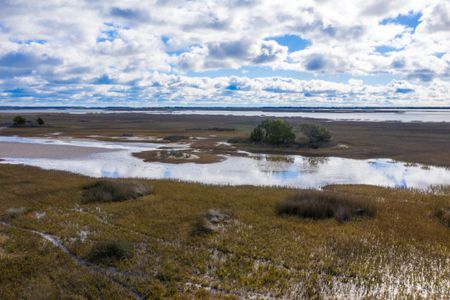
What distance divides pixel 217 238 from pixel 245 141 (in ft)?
144

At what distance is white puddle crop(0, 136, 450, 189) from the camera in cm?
3259

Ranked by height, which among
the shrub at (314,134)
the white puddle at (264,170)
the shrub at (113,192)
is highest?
the shrub at (314,134)

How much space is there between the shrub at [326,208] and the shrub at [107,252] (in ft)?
32.3

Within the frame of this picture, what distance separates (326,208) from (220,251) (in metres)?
8.12

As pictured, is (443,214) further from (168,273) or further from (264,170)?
(264,170)

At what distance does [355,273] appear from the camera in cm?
1370

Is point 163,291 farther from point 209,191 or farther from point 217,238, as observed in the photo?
point 209,191

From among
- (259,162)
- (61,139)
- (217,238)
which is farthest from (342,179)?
(61,139)

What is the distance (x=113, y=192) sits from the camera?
24.7 meters

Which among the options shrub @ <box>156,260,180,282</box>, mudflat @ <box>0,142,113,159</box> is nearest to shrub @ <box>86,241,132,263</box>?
shrub @ <box>156,260,180,282</box>

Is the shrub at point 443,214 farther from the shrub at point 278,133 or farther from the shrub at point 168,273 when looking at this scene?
the shrub at point 278,133

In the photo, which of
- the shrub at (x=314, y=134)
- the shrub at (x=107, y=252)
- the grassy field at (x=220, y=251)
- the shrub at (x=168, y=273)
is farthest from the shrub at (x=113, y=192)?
the shrub at (x=314, y=134)

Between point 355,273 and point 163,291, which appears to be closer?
point 163,291

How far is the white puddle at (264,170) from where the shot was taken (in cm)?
3259
